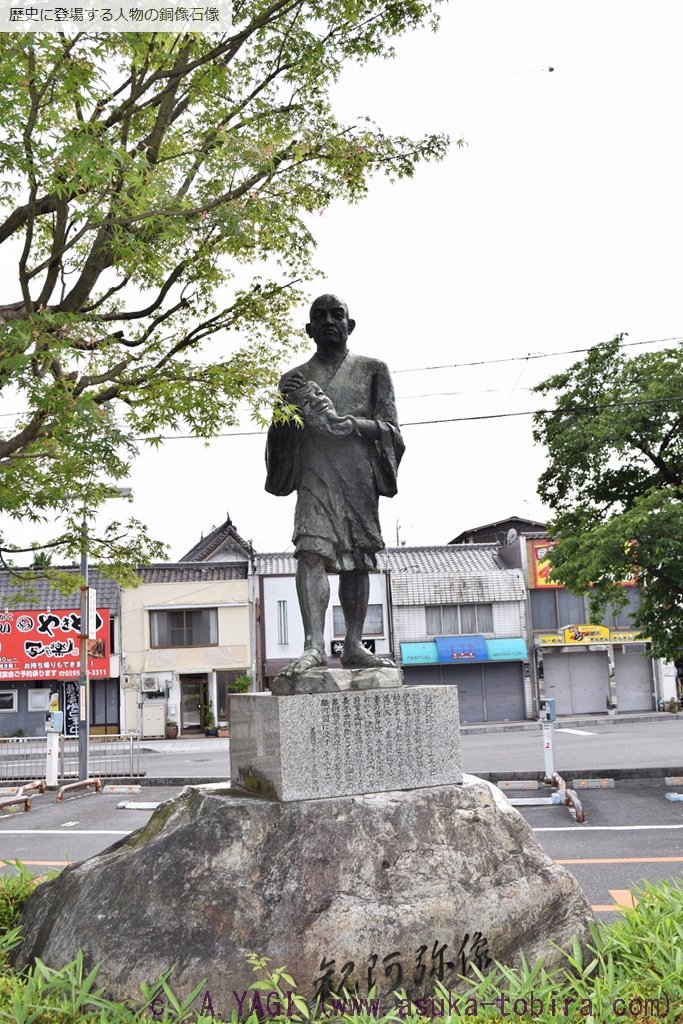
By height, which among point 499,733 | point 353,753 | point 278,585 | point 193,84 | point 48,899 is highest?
point 193,84

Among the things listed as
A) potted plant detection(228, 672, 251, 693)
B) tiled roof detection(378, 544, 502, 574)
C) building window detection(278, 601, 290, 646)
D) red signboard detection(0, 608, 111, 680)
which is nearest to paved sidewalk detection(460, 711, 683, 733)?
tiled roof detection(378, 544, 502, 574)

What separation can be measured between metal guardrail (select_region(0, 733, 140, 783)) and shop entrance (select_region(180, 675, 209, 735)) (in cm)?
227

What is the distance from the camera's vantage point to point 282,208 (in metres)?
7.45

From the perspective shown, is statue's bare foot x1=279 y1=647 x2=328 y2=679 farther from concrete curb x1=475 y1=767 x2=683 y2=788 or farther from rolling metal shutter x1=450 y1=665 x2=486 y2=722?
rolling metal shutter x1=450 y1=665 x2=486 y2=722

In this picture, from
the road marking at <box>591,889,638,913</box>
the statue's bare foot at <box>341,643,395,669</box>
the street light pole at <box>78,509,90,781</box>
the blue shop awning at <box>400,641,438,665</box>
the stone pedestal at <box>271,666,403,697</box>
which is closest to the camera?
the stone pedestal at <box>271,666,403,697</box>

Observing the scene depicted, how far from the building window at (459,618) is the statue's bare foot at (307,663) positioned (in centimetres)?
2755

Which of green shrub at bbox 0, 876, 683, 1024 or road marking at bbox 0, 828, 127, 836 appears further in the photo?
road marking at bbox 0, 828, 127, 836

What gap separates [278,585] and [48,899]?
2695 cm

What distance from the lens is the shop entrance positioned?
102 feet

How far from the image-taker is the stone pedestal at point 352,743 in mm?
4512

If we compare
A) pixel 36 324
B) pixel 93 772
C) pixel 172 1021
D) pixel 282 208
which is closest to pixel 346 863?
pixel 172 1021

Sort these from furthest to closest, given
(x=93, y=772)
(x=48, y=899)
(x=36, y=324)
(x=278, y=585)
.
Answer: (x=278, y=585) < (x=93, y=772) < (x=36, y=324) < (x=48, y=899)

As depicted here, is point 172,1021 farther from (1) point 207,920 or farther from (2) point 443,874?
(2) point 443,874

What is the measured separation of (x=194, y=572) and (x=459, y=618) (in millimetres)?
10284
